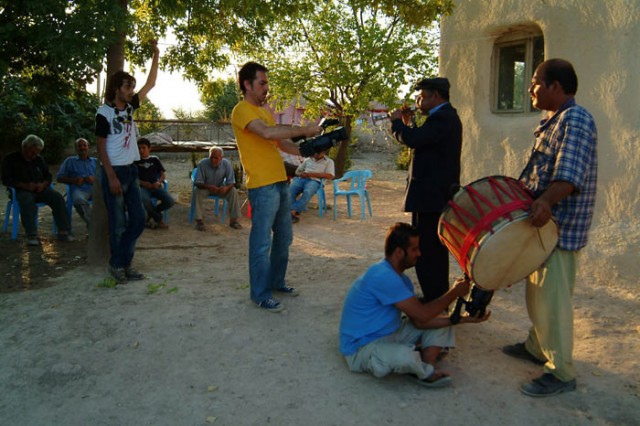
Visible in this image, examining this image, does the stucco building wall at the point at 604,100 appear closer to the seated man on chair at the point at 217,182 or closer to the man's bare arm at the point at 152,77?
the man's bare arm at the point at 152,77

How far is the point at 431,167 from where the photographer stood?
3818 mm

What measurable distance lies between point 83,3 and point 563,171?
12.8 ft

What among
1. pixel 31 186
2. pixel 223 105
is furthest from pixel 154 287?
pixel 223 105

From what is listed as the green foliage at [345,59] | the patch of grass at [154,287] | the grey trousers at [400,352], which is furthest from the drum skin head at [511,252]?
the green foliage at [345,59]

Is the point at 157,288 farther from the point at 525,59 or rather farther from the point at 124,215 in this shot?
the point at 525,59

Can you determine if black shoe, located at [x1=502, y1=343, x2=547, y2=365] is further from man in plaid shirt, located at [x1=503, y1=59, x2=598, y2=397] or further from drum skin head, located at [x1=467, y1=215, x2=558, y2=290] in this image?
drum skin head, located at [x1=467, y1=215, x2=558, y2=290]

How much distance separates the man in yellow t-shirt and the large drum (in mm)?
1533

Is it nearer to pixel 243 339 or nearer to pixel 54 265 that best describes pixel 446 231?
pixel 243 339

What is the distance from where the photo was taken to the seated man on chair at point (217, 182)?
8516 mm

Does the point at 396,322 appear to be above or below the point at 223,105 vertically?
below

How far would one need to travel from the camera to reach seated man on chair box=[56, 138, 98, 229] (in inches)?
303

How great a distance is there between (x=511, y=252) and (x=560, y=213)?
45cm

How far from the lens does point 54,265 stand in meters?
6.12

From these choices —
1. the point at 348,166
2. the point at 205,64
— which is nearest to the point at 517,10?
the point at 205,64
